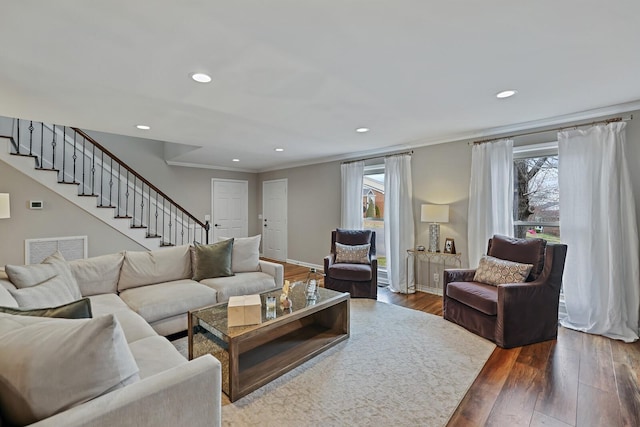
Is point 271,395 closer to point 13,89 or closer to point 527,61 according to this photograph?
point 527,61

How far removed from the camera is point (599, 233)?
9.82ft

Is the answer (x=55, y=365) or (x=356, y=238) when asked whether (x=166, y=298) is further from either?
(x=356, y=238)

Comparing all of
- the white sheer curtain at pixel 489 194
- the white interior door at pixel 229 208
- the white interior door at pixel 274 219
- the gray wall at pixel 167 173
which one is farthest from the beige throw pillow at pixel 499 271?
the gray wall at pixel 167 173

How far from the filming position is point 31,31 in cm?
167

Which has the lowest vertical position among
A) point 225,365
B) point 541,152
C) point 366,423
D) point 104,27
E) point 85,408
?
point 366,423

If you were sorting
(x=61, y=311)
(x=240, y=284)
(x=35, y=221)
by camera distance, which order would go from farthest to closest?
1. (x=35, y=221)
2. (x=240, y=284)
3. (x=61, y=311)

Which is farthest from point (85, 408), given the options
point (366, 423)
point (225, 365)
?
point (366, 423)

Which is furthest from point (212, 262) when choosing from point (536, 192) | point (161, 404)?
point (536, 192)

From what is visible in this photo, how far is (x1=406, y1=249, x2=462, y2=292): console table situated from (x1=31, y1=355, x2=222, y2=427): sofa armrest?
138 inches

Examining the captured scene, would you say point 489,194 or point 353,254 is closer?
point 489,194

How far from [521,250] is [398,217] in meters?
1.76

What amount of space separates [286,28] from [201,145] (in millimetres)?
3554

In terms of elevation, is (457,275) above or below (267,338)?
above

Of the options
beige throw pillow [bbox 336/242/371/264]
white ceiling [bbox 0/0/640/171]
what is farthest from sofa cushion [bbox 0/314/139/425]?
beige throw pillow [bbox 336/242/371/264]
